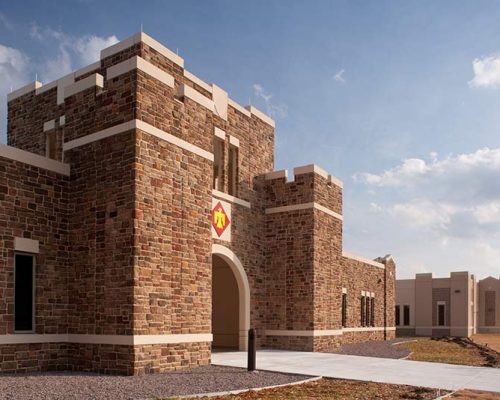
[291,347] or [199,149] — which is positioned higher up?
[199,149]

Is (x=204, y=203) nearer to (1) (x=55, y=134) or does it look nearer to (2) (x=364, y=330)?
(1) (x=55, y=134)

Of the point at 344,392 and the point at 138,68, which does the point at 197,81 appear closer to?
the point at 138,68

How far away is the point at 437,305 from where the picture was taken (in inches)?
1969

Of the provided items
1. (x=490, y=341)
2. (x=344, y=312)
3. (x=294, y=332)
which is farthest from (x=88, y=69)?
(x=490, y=341)

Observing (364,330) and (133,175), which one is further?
(364,330)

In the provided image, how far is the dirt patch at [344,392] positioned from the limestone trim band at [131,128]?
21.9 feet

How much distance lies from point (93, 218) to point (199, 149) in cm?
347

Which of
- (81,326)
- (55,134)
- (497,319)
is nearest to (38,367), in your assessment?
(81,326)

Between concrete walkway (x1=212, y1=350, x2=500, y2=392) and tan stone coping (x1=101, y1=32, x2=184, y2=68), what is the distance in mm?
9392

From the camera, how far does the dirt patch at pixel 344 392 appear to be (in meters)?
9.80

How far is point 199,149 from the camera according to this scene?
14.8 meters

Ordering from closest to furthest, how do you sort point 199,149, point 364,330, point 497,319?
point 199,149, point 364,330, point 497,319

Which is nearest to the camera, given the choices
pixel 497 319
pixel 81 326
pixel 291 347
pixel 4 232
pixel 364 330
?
pixel 4 232

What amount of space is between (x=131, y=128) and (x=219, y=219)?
6020 millimetres
